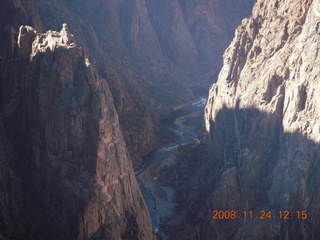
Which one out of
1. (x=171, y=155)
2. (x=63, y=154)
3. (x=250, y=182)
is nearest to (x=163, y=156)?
(x=171, y=155)

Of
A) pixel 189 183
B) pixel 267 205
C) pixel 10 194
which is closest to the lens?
pixel 10 194

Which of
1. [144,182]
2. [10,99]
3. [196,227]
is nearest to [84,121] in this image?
[10,99]

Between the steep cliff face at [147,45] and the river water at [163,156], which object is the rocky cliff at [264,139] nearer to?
the river water at [163,156]

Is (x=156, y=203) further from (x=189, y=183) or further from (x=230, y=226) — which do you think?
(x=230, y=226)
